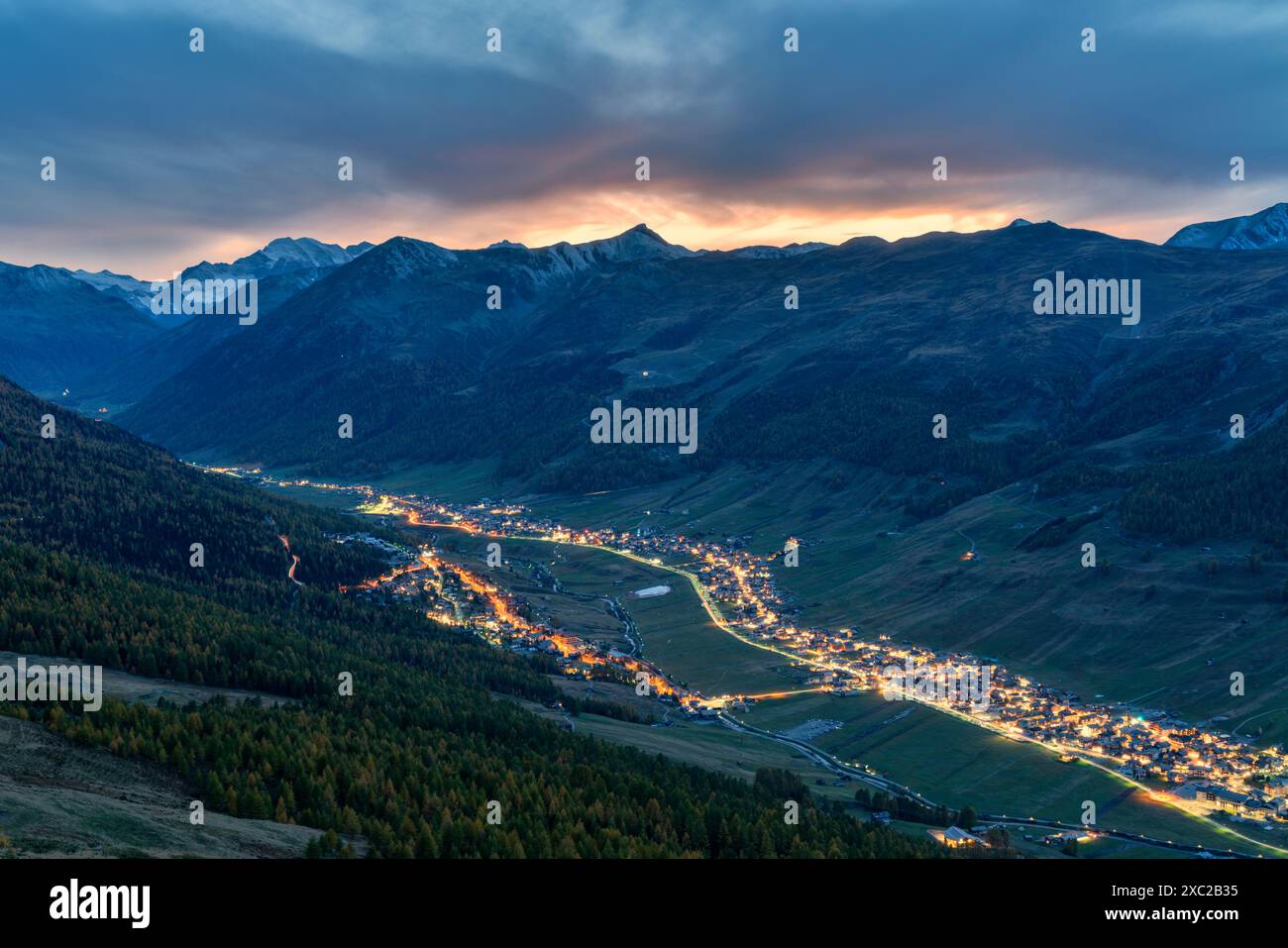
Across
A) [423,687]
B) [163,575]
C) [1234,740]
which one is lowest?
[1234,740]

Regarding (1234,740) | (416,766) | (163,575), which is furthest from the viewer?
(163,575)

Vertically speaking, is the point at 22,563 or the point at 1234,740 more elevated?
the point at 22,563

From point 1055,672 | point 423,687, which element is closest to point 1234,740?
point 1055,672
